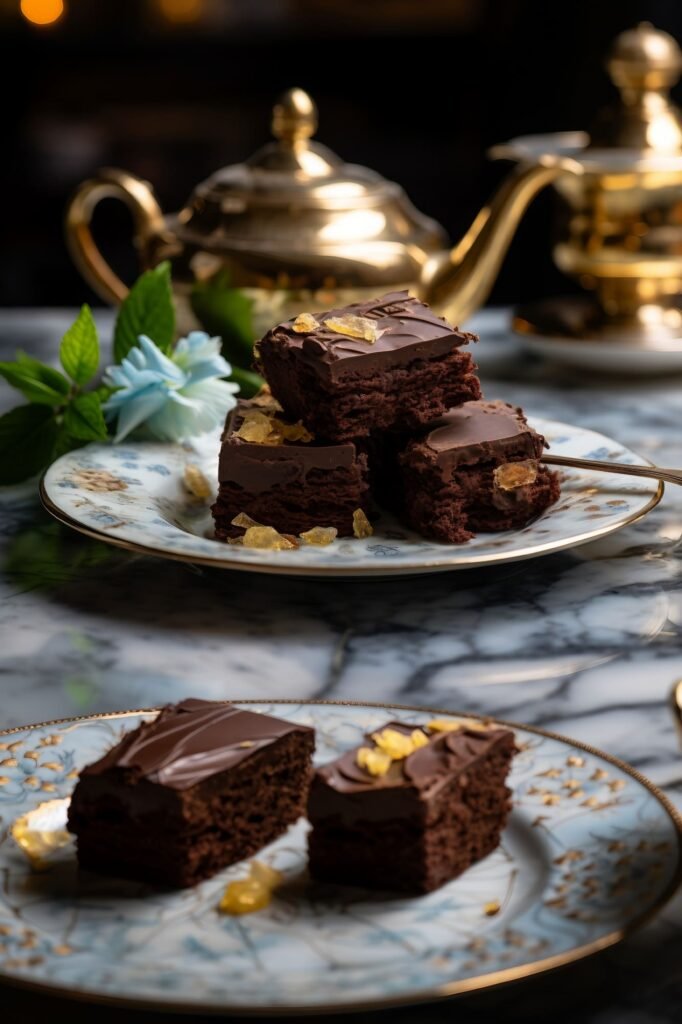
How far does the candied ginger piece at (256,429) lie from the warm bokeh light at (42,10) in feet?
6.89

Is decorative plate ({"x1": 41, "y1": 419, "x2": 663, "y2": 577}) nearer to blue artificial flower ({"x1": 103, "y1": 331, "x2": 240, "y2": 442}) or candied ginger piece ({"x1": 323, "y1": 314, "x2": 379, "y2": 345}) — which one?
blue artificial flower ({"x1": 103, "y1": 331, "x2": 240, "y2": 442})

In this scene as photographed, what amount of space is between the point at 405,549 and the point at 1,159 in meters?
2.31

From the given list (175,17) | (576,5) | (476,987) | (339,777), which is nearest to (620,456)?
(339,777)

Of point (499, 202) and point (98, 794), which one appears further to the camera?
point (499, 202)

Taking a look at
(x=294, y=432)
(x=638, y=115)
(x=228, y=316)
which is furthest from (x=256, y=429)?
(x=638, y=115)

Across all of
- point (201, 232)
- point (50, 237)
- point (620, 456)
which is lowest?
point (50, 237)

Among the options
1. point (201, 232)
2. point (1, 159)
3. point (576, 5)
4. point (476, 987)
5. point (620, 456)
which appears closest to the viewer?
point (476, 987)

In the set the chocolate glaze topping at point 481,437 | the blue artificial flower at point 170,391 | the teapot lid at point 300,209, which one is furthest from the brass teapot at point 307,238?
the chocolate glaze topping at point 481,437

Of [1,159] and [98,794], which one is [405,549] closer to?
[98,794]

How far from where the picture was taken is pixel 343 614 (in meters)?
1.05

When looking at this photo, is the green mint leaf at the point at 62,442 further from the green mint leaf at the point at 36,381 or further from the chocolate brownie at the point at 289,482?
the chocolate brownie at the point at 289,482

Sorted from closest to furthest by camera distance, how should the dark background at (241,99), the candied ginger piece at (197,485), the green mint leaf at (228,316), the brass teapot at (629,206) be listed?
1. the candied ginger piece at (197,485)
2. the green mint leaf at (228,316)
3. the brass teapot at (629,206)
4. the dark background at (241,99)

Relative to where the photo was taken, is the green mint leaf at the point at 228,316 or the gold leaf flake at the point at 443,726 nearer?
the gold leaf flake at the point at 443,726

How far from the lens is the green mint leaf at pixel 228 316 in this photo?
163cm
